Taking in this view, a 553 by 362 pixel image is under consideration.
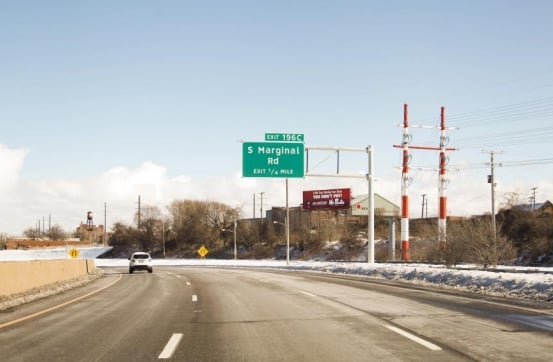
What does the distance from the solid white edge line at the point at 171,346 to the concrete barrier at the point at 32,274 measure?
10.0 metres

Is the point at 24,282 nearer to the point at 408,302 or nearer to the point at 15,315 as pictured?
the point at 15,315

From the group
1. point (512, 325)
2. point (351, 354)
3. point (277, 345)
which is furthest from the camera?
point (512, 325)

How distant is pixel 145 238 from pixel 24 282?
10461 centimetres

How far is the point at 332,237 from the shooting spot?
9225 centimetres

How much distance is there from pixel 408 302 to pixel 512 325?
5095mm

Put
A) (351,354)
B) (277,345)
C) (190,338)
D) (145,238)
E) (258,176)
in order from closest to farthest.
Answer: (351,354) < (277,345) < (190,338) < (258,176) < (145,238)

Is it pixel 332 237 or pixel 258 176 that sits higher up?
pixel 258 176

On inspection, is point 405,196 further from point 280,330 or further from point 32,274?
point 280,330

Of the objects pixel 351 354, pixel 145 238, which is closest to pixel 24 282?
pixel 351 354

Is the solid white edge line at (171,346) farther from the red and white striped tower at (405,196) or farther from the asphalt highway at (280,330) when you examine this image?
the red and white striped tower at (405,196)

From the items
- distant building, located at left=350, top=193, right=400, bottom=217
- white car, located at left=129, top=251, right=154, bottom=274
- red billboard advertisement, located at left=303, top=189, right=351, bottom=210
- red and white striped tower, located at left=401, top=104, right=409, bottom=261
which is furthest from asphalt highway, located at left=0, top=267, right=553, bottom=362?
red billboard advertisement, located at left=303, top=189, right=351, bottom=210

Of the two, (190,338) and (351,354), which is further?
(190,338)

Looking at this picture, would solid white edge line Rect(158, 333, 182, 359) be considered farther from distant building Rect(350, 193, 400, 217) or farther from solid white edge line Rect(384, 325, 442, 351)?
distant building Rect(350, 193, 400, 217)

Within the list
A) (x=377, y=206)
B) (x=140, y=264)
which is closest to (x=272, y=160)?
(x=140, y=264)
